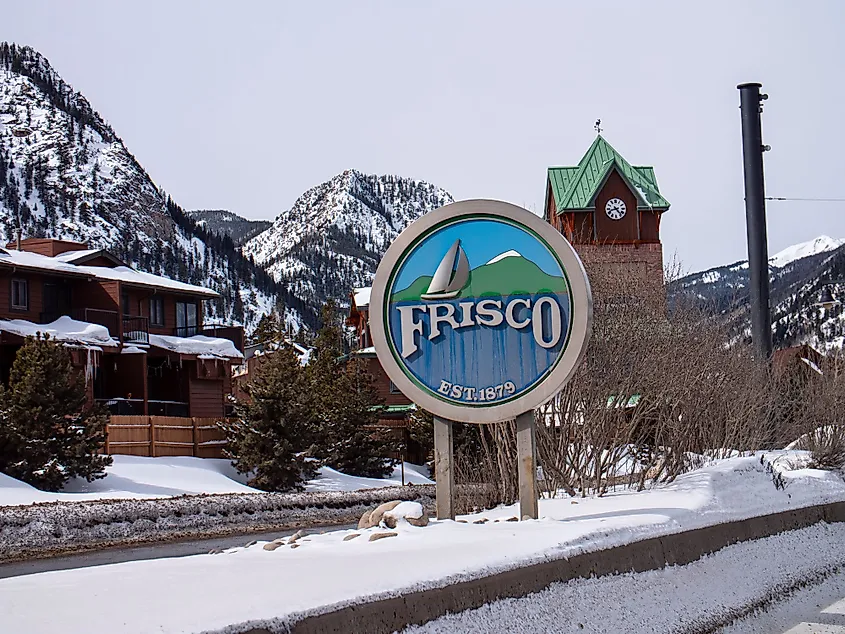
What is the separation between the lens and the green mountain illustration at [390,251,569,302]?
11164mm

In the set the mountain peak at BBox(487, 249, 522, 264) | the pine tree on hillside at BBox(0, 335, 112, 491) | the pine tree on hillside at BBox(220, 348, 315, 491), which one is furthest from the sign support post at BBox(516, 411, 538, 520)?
the pine tree on hillside at BBox(220, 348, 315, 491)

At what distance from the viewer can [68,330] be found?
1818 inches

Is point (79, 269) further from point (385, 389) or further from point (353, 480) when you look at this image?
point (385, 389)

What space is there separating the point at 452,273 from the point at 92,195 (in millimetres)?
167655

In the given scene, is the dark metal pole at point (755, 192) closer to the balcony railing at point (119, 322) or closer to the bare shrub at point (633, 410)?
the bare shrub at point (633, 410)

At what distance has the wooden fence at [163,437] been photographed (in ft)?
135

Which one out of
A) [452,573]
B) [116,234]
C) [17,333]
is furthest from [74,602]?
[116,234]

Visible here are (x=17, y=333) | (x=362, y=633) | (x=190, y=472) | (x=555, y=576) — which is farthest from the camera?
(x=17, y=333)

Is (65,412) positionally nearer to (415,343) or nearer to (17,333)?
(17,333)

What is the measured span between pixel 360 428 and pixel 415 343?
3854 centimetres

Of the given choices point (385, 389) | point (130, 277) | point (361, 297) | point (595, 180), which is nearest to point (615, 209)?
point (595, 180)

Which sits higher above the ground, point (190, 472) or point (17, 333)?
point (17, 333)

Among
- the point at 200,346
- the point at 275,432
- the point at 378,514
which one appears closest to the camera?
the point at 378,514

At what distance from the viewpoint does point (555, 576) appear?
8.23 m
